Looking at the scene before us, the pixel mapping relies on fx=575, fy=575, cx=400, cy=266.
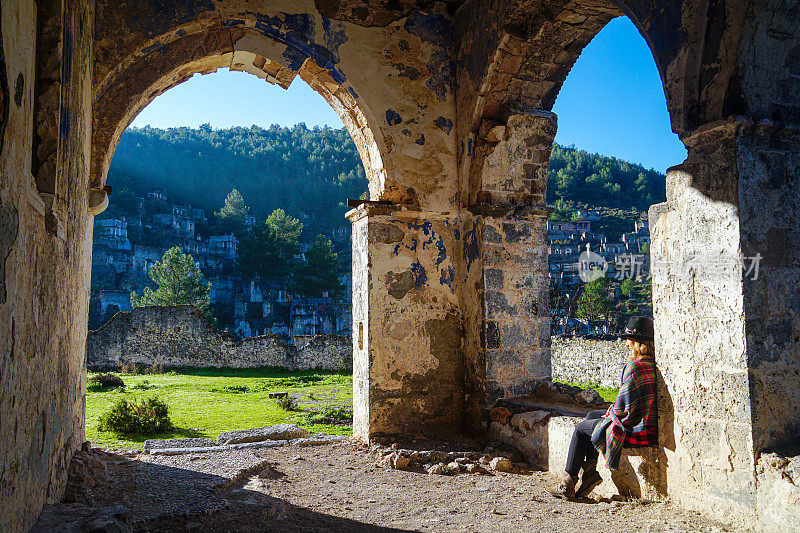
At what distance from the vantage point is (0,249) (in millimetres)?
1684

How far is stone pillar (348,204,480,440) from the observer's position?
5.26 m

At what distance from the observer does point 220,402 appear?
30.6 feet

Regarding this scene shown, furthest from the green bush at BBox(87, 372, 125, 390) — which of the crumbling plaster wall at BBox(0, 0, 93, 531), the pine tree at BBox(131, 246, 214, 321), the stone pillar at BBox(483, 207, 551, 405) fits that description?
the pine tree at BBox(131, 246, 214, 321)

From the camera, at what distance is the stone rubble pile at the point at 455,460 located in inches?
171

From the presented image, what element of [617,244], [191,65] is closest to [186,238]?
[617,244]

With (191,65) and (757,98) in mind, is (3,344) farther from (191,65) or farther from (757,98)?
(191,65)

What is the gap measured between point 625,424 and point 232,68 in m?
4.66

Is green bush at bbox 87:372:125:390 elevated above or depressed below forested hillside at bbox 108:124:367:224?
below

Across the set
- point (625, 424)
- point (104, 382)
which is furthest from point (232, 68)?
point (104, 382)

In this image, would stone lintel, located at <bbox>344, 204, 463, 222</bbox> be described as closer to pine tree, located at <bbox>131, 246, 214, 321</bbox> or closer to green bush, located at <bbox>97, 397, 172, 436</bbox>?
green bush, located at <bbox>97, 397, 172, 436</bbox>

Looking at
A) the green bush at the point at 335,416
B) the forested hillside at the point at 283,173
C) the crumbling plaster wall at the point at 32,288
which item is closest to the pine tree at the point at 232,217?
the forested hillside at the point at 283,173

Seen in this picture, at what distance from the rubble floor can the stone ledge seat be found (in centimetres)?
11

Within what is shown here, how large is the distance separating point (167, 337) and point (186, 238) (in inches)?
1263

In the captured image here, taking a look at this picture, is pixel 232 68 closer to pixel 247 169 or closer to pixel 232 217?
pixel 232 217
